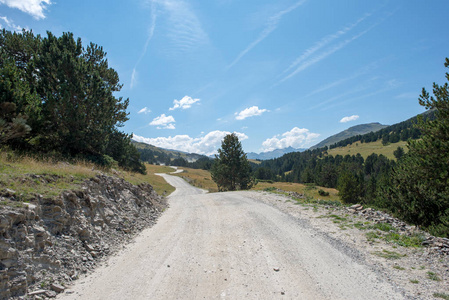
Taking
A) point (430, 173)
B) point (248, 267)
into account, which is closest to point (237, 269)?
point (248, 267)

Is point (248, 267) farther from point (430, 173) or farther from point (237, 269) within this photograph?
point (430, 173)

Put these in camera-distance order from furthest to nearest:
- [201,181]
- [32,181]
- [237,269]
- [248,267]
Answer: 1. [201,181]
2. [32,181]
3. [248,267]
4. [237,269]

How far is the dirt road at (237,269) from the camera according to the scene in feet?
17.3

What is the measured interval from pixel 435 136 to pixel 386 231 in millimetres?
8071

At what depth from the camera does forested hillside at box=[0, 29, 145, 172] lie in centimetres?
1194

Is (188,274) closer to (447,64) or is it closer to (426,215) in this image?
(426,215)

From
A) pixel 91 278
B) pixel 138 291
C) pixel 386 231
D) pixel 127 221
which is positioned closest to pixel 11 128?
pixel 127 221

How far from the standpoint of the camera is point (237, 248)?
8023 millimetres

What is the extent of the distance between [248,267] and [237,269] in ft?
1.18

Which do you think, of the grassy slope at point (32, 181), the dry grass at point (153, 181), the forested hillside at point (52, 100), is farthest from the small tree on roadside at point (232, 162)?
the grassy slope at point (32, 181)

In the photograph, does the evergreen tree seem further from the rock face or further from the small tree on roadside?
the small tree on roadside

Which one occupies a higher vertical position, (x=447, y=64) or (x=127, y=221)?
(x=447, y=64)

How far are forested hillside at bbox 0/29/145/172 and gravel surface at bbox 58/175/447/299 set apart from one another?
394 inches

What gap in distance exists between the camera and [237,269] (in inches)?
254
